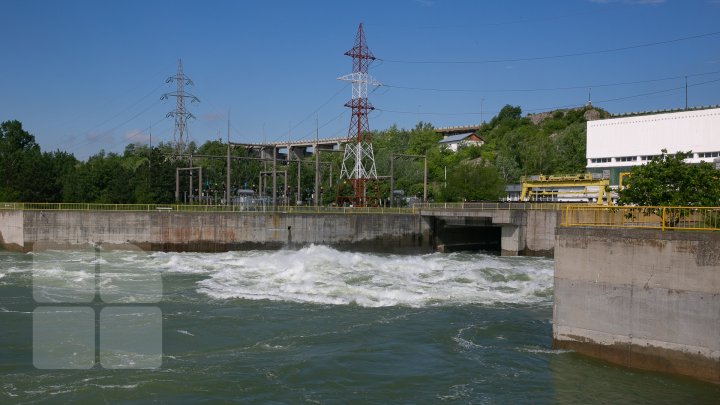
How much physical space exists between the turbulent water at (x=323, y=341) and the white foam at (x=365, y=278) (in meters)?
0.13

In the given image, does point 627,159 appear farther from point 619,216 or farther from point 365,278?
point 619,216

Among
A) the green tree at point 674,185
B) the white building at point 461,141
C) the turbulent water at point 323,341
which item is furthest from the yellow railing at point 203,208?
the white building at point 461,141

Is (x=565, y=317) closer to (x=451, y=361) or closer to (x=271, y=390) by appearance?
(x=451, y=361)

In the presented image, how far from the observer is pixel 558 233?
18.0 metres

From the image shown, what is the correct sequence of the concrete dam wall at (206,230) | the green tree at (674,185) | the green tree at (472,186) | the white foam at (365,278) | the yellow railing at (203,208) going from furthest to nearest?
the green tree at (472,186) → the yellow railing at (203,208) → the concrete dam wall at (206,230) → the white foam at (365,278) → the green tree at (674,185)

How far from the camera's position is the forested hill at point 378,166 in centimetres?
6869

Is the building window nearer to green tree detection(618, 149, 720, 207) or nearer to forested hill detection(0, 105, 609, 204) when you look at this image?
forested hill detection(0, 105, 609, 204)

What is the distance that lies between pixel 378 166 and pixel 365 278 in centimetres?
7141

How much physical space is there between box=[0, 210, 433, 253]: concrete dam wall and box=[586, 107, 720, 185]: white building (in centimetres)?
2820

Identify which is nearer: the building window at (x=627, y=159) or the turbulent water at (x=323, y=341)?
the turbulent water at (x=323, y=341)

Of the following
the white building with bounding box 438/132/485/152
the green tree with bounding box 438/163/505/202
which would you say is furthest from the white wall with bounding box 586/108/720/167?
the white building with bounding box 438/132/485/152

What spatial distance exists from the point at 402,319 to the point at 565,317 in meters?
7.29

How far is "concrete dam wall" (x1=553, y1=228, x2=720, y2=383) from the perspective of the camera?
15195mm

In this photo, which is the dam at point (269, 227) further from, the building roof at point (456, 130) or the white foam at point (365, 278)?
the building roof at point (456, 130)
